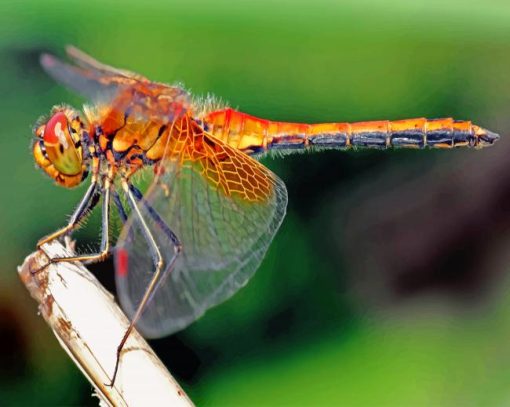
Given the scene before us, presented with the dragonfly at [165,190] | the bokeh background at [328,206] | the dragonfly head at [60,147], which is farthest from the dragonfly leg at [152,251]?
the bokeh background at [328,206]

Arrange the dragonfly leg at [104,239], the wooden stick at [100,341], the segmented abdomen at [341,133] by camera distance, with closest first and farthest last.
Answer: the wooden stick at [100,341], the dragonfly leg at [104,239], the segmented abdomen at [341,133]

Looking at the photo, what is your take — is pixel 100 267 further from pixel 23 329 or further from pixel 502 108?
pixel 502 108

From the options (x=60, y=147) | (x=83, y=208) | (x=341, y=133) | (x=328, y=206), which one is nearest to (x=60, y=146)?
(x=60, y=147)

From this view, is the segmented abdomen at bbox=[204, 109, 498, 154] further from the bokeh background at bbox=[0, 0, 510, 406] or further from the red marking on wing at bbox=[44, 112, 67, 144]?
the red marking on wing at bbox=[44, 112, 67, 144]

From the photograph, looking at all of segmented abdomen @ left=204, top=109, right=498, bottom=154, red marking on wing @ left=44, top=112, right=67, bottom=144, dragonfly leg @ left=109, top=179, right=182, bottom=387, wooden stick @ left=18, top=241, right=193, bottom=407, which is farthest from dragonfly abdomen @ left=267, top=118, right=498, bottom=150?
wooden stick @ left=18, top=241, right=193, bottom=407

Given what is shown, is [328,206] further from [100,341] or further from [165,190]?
[100,341]

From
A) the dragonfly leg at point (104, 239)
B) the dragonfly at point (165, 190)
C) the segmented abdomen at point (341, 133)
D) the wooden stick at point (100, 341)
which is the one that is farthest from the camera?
the segmented abdomen at point (341, 133)

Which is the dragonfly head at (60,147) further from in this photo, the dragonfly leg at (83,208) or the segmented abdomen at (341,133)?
the segmented abdomen at (341,133)

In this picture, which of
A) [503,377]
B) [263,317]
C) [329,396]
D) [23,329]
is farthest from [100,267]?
[503,377]
